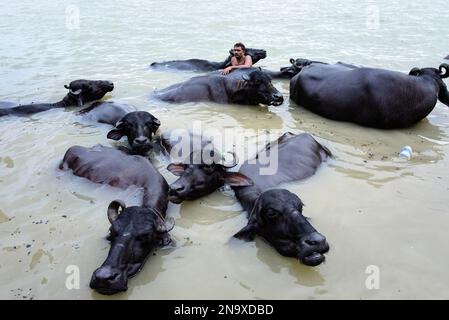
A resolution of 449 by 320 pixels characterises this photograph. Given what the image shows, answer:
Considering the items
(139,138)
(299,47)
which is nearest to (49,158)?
(139,138)

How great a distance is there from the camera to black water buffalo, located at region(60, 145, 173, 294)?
3524mm

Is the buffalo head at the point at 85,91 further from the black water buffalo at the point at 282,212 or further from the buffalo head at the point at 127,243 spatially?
the buffalo head at the point at 127,243

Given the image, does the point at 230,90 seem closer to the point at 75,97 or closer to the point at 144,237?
the point at 75,97

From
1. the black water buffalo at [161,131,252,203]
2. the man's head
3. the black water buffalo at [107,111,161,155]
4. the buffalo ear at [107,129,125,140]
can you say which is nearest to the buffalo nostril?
the black water buffalo at [161,131,252,203]

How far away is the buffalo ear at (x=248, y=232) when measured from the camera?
4.12 meters

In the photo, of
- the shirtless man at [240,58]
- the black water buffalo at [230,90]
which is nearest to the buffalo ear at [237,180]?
the black water buffalo at [230,90]

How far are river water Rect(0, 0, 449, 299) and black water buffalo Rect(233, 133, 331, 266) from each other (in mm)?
119

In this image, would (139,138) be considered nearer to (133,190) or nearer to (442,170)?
(133,190)

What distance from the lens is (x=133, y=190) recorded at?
491 cm

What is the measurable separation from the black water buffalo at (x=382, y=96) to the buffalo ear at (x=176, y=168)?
309 centimetres

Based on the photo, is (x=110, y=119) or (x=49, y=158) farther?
(x=110, y=119)

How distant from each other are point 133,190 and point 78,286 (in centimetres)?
147

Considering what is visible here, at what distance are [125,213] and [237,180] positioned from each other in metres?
1.37

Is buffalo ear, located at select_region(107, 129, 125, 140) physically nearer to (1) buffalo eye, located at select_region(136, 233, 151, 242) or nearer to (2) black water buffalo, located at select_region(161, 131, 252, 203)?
(2) black water buffalo, located at select_region(161, 131, 252, 203)
